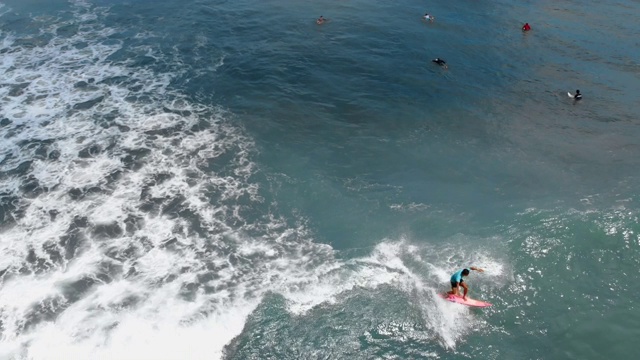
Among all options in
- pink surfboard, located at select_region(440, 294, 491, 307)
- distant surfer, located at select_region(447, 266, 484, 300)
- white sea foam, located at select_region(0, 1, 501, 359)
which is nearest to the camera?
white sea foam, located at select_region(0, 1, 501, 359)

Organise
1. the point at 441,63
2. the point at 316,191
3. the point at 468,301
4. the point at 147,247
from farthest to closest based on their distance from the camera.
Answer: the point at 441,63 < the point at 316,191 < the point at 147,247 < the point at 468,301

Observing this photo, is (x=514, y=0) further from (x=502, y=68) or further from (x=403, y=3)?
(x=502, y=68)

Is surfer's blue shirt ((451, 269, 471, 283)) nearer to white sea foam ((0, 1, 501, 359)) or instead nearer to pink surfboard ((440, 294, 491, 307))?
pink surfboard ((440, 294, 491, 307))

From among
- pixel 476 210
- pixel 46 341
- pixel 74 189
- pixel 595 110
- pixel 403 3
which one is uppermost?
pixel 403 3

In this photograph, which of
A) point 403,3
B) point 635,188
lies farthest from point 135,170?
point 403,3

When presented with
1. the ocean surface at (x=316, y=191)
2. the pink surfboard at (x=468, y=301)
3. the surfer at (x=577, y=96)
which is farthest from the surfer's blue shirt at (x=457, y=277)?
the surfer at (x=577, y=96)

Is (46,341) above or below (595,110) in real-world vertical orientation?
below

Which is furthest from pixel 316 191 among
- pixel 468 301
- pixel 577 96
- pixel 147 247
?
pixel 577 96

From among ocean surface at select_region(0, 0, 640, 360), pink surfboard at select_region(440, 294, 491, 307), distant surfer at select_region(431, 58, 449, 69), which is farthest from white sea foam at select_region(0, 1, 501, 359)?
distant surfer at select_region(431, 58, 449, 69)

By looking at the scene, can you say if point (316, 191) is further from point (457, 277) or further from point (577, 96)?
point (577, 96)
